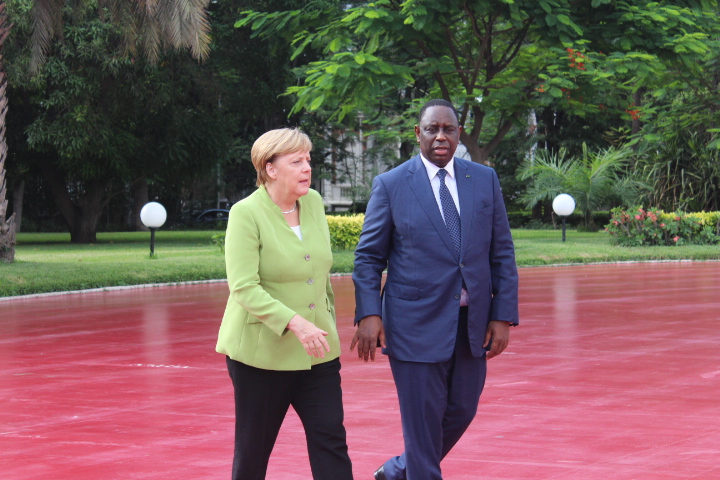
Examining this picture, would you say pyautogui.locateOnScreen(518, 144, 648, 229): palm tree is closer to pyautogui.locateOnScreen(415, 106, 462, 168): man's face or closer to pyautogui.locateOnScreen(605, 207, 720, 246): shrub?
pyautogui.locateOnScreen(605, 207, 720, 246): shrub

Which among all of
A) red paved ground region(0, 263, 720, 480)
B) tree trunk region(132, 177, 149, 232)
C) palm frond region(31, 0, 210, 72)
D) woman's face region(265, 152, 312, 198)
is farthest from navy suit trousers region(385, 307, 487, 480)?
tree trunk region(132, 177, 149, 232)

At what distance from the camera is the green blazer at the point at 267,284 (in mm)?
3912

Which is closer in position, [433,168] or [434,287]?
[434,287]

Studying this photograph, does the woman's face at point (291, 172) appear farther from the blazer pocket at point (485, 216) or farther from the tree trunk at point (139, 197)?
the tree trunk at point (139, 197)

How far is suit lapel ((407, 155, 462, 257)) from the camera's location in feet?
14.0

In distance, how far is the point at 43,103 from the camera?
27.9 metres

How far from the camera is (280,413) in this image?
4.12m

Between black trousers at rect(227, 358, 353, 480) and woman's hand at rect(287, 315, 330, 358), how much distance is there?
10.8 inches

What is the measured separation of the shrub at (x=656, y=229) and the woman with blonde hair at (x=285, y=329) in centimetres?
2176

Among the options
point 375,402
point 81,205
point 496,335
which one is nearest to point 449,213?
point 496,335

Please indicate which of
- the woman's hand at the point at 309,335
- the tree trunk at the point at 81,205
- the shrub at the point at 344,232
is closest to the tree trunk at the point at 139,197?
the tree trunk at the point at 81,205

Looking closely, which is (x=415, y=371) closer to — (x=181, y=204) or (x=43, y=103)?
(x=43, y=103)

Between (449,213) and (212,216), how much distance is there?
45.8 m

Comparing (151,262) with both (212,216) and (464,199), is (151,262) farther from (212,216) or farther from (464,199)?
(212,216)
